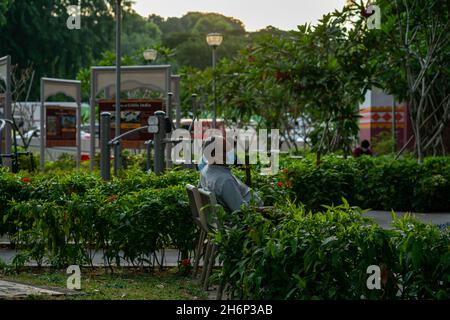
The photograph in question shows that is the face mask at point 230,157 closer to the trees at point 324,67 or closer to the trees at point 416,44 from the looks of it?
the trees at point 324,67

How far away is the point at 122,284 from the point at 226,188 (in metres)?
1.43

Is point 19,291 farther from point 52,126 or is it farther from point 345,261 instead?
point 52,126

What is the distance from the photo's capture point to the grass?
9.60 m

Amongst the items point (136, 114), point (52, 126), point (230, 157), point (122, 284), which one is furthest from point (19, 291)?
point (52, 126)

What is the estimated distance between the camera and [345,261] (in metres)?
7.54

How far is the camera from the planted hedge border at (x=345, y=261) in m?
7.36

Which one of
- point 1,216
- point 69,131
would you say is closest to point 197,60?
point 69,131

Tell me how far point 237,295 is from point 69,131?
2036 centimetres

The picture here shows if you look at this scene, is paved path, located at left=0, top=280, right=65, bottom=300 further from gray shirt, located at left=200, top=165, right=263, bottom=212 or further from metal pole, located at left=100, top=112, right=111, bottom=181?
metal pole, located at left=100, top=112, right=111, bottom=181

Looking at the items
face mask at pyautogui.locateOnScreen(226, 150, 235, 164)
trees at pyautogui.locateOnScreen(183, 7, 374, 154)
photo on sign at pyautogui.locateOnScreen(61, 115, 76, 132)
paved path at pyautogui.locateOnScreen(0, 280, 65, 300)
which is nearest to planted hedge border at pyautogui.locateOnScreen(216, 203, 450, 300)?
paved path at pyautogui.locateOnScreen(0, 280, 65, 300)

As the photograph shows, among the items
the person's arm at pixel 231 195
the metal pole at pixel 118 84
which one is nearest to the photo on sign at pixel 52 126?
the metal pole at pixel 118 84

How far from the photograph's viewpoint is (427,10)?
21469 mm

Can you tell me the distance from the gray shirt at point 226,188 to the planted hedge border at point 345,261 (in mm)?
1798

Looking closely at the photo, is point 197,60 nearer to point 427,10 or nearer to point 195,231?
point 427,10
